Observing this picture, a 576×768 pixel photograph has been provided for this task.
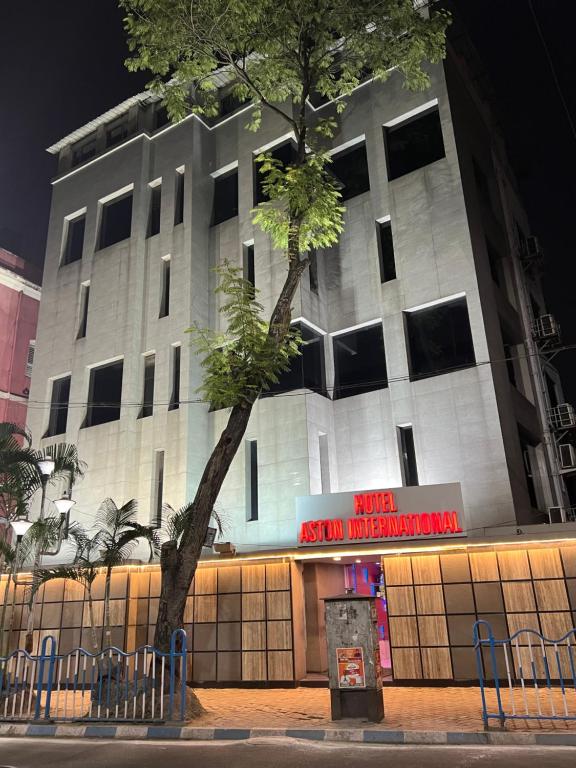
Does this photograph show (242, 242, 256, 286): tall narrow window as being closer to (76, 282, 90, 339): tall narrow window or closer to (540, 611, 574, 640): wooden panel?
(76, 282, 90, 339): tall narrow window

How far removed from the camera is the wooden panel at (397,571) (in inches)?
584

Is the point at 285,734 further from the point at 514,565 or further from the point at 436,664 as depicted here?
the point at 514,565

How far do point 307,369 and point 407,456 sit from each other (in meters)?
4.30

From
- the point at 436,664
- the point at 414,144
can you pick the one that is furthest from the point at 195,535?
the point at 414,144

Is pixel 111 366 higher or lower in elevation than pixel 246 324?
higher

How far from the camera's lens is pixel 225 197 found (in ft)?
79.8

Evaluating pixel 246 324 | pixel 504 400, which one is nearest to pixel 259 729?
pixel 246 324

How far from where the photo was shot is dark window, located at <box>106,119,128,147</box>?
2702 cm

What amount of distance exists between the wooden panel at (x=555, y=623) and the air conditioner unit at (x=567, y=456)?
8.93m

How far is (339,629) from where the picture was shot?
9914 mm

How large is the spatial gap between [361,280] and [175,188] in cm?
914

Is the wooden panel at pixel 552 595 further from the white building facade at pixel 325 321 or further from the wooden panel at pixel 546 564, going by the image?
the white building facade at pixel 325 321

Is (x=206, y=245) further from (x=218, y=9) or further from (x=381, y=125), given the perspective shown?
(x=218, y=9)

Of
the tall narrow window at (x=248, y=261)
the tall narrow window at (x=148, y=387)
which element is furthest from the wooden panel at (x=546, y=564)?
the tall narrow window at (x=148, y=387)
